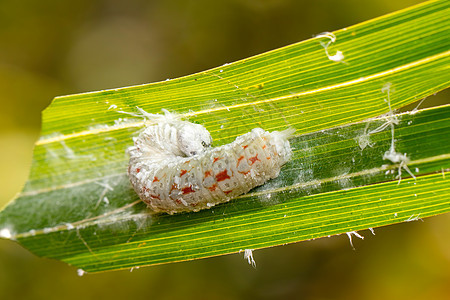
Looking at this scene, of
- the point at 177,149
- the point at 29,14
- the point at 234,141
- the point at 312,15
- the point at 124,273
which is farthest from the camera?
the point at 29,14

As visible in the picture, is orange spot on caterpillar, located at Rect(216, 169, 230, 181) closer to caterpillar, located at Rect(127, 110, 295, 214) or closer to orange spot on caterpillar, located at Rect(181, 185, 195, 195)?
caterpillar, located at Rect(127, 110, 295, 214)

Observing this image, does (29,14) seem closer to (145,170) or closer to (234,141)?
(145,170)

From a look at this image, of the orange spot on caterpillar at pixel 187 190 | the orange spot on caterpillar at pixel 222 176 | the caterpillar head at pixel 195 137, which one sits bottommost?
the orange spot on caterpillar at pixel 187 190

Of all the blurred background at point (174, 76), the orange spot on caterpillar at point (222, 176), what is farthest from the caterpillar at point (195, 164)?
the blurred background at point (174, 76)

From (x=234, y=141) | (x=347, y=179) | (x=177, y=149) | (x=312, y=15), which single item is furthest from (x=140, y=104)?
(x=312, y=15)

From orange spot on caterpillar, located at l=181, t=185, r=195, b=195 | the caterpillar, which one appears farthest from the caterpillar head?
orange spot on caterpillar, located at l=181, t=185, r=195, b=195

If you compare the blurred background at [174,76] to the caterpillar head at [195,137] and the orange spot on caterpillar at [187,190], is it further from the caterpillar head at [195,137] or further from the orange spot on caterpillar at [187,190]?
the orange spot on caterpillar at [187,190]
